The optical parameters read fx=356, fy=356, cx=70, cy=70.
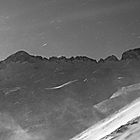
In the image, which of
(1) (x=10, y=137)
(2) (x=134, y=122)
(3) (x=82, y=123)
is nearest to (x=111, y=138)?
(2) (x=134, y=122)

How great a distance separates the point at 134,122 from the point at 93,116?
572ft

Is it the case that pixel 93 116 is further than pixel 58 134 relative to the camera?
Yes

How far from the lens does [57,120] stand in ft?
646

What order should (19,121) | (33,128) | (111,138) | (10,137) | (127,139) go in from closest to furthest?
1. (127,139)
2. (111,138)
3. (10,137)
4. (33,128)
5. (19,121)

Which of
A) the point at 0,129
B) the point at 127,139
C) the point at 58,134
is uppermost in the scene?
the point at 0,129

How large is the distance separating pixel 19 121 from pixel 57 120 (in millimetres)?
21127

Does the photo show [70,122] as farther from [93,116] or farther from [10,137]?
[10,137]

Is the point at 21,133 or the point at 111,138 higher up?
the point at 21,133

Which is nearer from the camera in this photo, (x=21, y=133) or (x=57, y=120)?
(x=21, y=133)

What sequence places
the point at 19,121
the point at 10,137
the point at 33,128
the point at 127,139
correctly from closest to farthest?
the point at 127,139 → the point at 10,137 → the point at 33,128 → the point at 19,121

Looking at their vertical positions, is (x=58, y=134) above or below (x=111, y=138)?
above

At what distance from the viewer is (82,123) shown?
629ft

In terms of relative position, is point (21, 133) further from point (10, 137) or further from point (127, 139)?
point (127, 139)

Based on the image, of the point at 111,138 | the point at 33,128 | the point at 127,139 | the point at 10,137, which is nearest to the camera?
the point at 127,139
